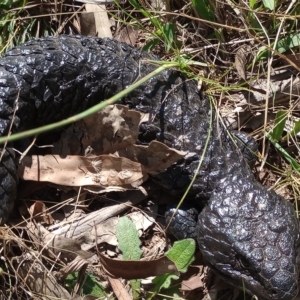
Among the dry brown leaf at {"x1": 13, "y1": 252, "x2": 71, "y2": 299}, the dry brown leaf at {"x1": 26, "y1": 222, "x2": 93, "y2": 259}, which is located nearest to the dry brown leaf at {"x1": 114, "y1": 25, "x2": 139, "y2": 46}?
the dry brown leaf at {"x1": 26, "y1": 222, "x2": 93, "y2": 259}

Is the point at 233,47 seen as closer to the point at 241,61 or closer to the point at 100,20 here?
A: the point at 241,61

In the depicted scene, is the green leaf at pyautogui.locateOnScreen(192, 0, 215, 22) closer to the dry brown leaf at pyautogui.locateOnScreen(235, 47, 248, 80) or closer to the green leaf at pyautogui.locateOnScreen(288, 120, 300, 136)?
the dry brown leaf at pyautogui.locateOnScreen(235, 47, 248, 80)

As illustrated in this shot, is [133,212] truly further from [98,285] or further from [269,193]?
[269,193]

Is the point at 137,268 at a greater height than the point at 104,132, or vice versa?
the point at 104,132

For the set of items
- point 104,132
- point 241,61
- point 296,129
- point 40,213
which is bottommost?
point 40,213

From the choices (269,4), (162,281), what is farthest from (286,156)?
(162,281)

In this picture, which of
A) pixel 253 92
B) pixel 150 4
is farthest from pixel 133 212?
pixel 150 4

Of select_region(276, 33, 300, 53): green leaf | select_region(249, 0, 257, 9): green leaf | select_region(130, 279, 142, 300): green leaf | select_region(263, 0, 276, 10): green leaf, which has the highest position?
select_region(249, 0, 257, 9): green leaf
